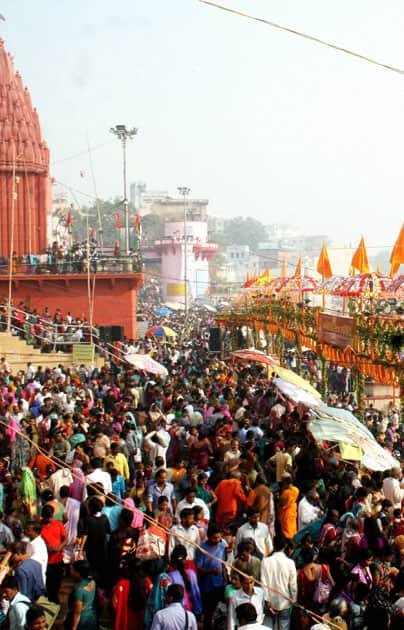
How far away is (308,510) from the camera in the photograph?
31.3ft

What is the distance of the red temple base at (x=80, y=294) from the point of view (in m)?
33.6

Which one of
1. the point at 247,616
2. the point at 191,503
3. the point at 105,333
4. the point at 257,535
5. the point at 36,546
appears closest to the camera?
the point at 247,616

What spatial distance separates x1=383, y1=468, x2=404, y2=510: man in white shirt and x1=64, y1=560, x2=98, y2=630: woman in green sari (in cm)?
400

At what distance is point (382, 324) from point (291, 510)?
665cm

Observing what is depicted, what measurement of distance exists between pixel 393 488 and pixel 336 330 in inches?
334

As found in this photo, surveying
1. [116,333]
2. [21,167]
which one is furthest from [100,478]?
[21,167]

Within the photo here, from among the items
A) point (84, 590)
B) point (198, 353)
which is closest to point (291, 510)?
point (84, 590)

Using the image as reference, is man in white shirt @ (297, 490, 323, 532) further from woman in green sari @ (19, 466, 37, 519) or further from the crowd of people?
woman in green sari @ (19, 466, 37, 519)

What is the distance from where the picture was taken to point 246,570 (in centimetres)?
738

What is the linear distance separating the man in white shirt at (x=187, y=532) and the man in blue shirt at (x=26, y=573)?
4.16 feet

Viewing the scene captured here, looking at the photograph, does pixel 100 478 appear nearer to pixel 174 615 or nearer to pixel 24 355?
pixel 174 615

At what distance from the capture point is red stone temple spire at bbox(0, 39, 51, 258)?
36.8 meters

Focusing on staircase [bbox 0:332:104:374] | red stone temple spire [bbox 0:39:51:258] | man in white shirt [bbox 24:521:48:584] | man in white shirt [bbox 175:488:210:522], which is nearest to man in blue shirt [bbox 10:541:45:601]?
man in white shirt [bbox 24:521:48:584]

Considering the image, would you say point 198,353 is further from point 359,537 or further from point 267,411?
point 359,537
